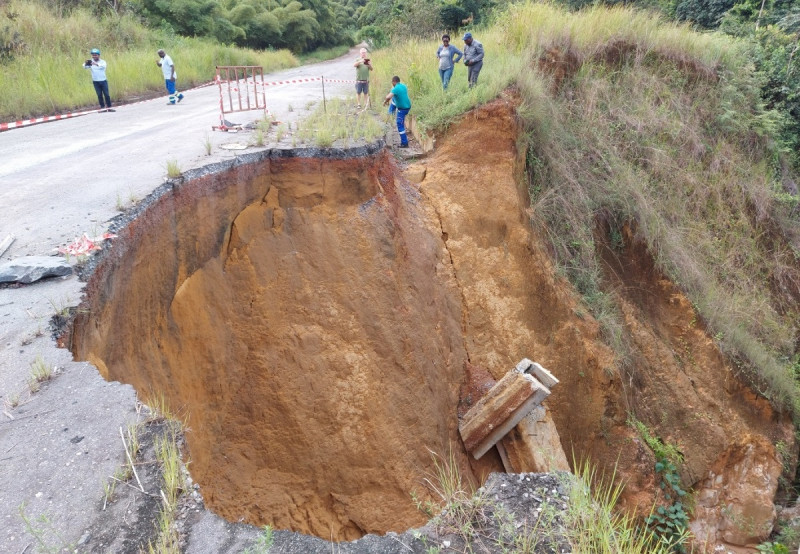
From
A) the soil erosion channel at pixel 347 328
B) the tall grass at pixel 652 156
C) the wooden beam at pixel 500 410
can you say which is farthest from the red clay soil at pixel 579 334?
the wooden beam at pixel 500 410

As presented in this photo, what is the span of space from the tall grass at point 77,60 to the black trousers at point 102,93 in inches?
16.7

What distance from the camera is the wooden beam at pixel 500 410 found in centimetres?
549

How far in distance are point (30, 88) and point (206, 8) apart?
13.0 metres

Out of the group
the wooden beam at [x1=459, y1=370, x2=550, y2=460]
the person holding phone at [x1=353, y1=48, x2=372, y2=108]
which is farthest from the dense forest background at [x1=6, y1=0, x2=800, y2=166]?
the wooden beam at [x1=459, y1=370, x2=550, y2=460]

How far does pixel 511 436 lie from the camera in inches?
230

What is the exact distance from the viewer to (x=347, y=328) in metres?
6.16

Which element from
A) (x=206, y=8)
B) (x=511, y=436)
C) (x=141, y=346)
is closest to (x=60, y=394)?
(x=141, y=346)

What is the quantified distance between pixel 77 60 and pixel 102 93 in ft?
7.74

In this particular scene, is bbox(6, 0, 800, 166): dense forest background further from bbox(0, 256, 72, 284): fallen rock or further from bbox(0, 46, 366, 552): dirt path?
bbox(0, 256, 72, 284): fallen rock

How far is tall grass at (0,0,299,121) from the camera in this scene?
1005 cm

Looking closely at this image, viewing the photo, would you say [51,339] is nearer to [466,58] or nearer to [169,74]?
[466,58]

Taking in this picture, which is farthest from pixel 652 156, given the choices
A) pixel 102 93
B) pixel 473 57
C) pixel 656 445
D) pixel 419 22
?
pixel 102 93

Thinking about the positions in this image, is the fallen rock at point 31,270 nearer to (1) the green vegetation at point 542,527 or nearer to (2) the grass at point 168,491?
(2) the grass at point 168,491

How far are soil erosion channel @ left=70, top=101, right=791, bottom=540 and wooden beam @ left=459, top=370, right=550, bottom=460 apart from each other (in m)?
0.22
